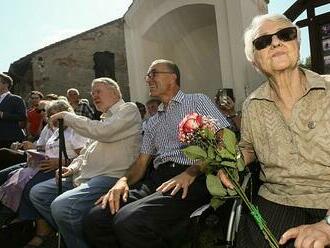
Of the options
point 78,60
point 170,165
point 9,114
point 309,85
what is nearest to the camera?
point 309,85

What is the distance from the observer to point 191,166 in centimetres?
318

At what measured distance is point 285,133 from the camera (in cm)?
238

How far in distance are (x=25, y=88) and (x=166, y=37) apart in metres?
10.5

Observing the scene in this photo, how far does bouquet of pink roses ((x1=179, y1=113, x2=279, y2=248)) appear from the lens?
2080mm

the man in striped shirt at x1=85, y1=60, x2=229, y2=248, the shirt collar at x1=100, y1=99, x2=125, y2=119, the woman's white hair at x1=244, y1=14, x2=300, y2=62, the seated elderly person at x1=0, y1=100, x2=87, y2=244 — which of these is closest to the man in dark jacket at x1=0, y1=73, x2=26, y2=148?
the seated elderly person at x1=0, y1=100, x2=87, y2=244

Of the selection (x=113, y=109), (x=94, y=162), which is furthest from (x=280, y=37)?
(x=94, y=162)

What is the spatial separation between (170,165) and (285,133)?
4.08 ft

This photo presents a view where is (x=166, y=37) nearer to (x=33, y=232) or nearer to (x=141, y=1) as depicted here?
(x=141, y=1)

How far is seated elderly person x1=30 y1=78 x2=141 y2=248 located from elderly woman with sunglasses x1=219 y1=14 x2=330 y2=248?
158cm

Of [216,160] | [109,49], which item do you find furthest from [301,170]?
[109,49]

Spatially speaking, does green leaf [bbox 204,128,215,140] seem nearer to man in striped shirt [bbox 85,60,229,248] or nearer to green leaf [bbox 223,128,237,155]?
green leaf [bbox 223,128,237,155]

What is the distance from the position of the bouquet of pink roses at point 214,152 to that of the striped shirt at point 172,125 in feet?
3.62

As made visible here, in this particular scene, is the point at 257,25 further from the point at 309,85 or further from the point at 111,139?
the point at 111,139

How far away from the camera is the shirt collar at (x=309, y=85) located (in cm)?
233
